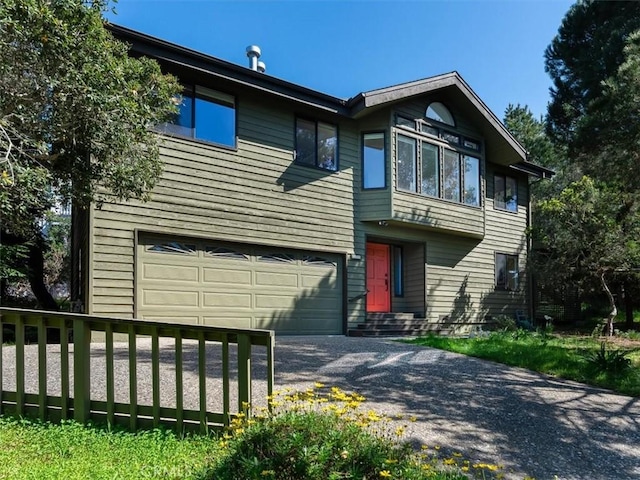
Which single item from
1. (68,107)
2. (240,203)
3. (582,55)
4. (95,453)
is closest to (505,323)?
(240,203)

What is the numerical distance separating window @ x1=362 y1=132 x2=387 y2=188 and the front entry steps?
136 inches

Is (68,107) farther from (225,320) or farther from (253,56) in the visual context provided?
(253,56)

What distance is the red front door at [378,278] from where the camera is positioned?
42.8 ft

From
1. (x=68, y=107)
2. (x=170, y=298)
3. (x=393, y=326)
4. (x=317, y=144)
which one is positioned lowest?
(x=393, y=326)

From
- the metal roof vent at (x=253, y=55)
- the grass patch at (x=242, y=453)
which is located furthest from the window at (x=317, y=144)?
the grass patch at (x=242, y=453)

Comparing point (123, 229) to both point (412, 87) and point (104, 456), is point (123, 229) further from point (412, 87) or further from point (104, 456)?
point (412, 87)

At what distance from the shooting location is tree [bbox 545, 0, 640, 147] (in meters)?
13.5

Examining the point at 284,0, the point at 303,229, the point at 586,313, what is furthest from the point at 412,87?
the point at 586,313

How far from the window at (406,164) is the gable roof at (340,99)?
110cm

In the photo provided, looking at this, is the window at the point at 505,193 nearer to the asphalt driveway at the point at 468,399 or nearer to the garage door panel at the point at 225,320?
the asphalt driveway at the point at 468,399

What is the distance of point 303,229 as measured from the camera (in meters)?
11.1

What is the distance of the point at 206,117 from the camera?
9945mm

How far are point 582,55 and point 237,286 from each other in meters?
14.2

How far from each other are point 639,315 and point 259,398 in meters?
20.4
